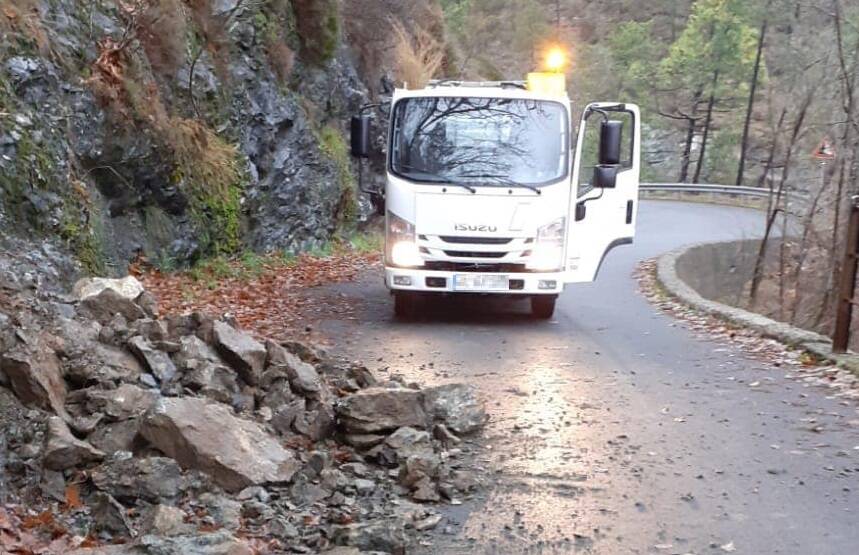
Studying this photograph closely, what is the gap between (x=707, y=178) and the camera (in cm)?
4425

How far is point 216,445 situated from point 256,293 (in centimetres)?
679

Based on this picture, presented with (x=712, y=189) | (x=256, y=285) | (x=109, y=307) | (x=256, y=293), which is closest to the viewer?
(x=109, y=307)

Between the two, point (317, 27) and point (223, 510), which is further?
point (317, 27)

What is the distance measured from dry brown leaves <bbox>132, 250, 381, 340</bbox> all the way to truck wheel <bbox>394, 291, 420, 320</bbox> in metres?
0.93

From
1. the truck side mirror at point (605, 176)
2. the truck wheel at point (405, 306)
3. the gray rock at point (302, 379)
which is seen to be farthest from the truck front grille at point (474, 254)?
the gray rock at point (302, 379)

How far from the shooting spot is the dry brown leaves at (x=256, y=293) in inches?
375

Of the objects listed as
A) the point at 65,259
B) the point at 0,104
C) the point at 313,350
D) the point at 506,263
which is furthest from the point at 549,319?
the point at 0,104

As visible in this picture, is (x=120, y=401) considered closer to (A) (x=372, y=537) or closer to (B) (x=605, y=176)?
(A) (x=372, y=537)

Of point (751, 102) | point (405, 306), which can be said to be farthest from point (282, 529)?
point (751, 102)

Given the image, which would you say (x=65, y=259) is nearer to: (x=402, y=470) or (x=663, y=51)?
(x=402, y=470)

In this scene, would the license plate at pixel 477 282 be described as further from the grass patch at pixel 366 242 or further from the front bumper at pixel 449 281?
the grass patch at pixel 366 242

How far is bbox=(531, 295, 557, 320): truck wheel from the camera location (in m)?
10.7

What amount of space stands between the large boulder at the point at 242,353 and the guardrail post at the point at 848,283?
524cm

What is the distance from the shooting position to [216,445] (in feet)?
15.3
